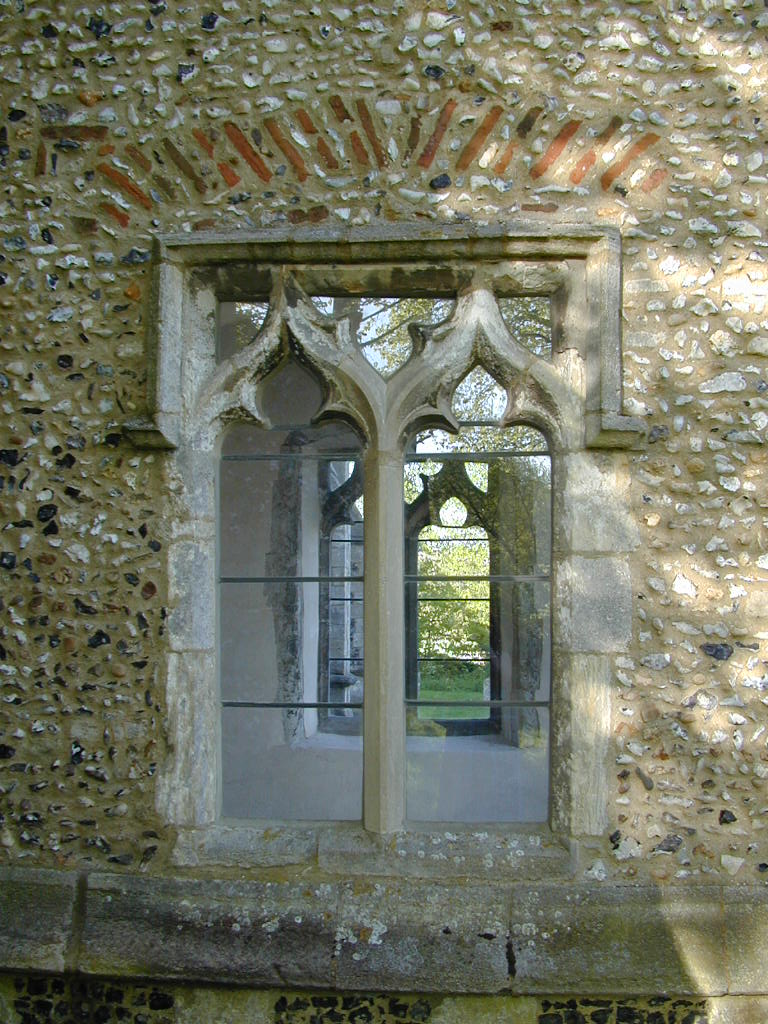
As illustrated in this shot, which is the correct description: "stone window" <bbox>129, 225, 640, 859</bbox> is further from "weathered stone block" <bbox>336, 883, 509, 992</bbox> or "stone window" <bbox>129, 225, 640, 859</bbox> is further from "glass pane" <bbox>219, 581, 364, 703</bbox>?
"glass pane" <bbox>219, 581, 364, 703</bbox>

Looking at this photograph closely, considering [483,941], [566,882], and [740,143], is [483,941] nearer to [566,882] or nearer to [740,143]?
[566,882]

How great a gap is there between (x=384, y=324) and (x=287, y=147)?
73cm

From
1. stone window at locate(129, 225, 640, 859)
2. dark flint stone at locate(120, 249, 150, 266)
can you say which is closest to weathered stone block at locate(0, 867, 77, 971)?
stone window at locate(129, 225, 640, 859)

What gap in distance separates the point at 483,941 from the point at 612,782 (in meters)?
0.66

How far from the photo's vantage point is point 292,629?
13.4 ft

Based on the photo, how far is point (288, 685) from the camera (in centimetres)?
421

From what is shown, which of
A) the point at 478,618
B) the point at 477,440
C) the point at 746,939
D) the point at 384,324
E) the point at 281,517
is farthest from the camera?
the point at 281,517

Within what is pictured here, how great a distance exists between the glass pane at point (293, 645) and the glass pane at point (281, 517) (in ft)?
0.40

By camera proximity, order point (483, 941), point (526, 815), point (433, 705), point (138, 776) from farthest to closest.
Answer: point (526, 815)
point (433, 705)
point (138, 776)
point (483, 941)

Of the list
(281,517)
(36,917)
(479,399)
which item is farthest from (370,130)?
(36,917)

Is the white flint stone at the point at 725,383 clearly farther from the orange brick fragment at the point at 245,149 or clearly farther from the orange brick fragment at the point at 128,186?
the orange brick fragment at the point at 128,186

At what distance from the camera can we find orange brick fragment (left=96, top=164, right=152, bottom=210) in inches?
117

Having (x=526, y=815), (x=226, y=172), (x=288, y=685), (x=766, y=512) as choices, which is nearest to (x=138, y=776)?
(x=288, y=685)

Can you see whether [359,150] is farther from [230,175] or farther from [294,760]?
[294,760]
